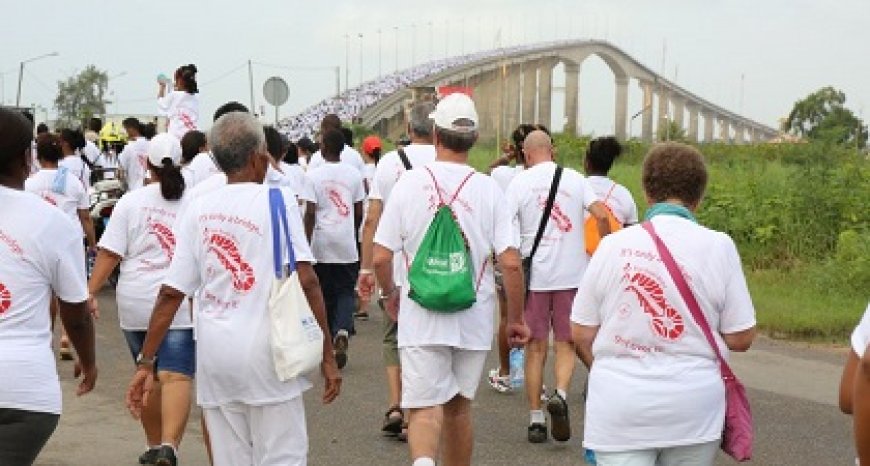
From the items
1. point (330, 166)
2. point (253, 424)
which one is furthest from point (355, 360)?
point (253, 424)

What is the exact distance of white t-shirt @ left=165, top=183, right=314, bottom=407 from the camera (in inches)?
217

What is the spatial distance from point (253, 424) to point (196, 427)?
372 cm

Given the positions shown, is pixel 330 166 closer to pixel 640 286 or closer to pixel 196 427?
pixel 196 427

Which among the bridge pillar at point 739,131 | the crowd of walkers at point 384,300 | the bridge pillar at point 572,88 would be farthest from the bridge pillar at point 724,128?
the crowd of walkers at point 384,300

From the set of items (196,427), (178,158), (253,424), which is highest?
(178,158)

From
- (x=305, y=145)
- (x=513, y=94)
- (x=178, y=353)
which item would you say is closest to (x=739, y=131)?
(x=513, y=94)

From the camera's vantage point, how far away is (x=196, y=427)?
362 inches

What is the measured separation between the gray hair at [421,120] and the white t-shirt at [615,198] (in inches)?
55.2

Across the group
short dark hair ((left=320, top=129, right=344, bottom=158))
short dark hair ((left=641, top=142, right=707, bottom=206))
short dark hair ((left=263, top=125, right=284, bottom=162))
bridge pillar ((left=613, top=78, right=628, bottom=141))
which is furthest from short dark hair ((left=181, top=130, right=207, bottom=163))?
bridge pillar ((left=613, top=78, right=628, bottom=141))

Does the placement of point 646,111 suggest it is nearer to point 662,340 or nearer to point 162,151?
point 162,151

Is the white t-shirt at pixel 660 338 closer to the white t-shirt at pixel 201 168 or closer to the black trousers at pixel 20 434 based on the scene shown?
the black trousers at pixel 20 434

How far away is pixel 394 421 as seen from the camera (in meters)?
8.78

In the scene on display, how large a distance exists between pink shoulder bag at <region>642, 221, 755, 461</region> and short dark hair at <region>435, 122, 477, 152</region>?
6.60 ft

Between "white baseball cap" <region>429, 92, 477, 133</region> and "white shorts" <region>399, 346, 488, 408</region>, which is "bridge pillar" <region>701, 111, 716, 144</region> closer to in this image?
"white baseball cap" <region>429, 92, 477, 133</region>
